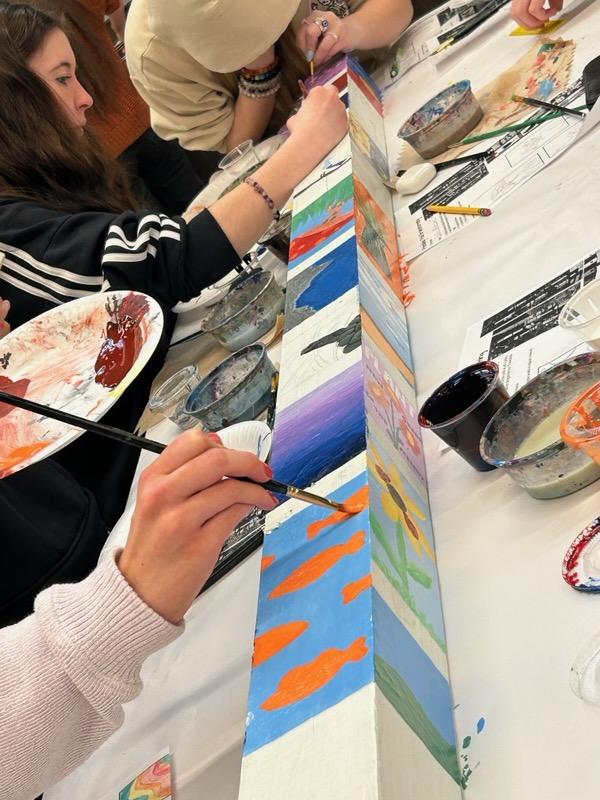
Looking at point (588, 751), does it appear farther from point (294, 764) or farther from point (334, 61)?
point (334, 61)

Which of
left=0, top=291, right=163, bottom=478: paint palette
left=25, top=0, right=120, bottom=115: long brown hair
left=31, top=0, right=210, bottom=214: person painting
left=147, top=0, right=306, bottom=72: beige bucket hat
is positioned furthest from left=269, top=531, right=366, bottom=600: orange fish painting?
left=31, top=0, right=210, bottom=214: person painting

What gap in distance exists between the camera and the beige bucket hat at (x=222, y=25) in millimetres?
1769

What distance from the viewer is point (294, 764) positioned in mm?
576

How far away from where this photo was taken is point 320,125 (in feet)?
5.04

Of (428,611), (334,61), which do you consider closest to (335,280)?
(428,611)

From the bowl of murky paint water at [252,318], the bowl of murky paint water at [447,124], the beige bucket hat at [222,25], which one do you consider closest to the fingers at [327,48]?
the beige bucket hat at [222,25]

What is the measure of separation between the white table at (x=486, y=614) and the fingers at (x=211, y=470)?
206 millimetres

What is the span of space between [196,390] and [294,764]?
0.81 meters

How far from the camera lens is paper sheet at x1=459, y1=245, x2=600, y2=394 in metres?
0.87

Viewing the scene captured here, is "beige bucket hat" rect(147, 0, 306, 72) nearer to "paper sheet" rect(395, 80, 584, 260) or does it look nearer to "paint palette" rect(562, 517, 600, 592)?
"paper sheet" rect(395, 80, 584, 260)

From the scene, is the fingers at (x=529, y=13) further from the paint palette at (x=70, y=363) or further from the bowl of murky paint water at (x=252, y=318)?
the paint palette at (x=70, y=363)

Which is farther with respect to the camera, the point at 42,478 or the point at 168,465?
the point at 42,478

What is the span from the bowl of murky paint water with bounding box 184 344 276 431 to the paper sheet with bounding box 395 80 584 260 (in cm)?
30

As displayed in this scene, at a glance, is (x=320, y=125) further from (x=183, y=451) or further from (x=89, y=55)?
(x=89, y=55)
